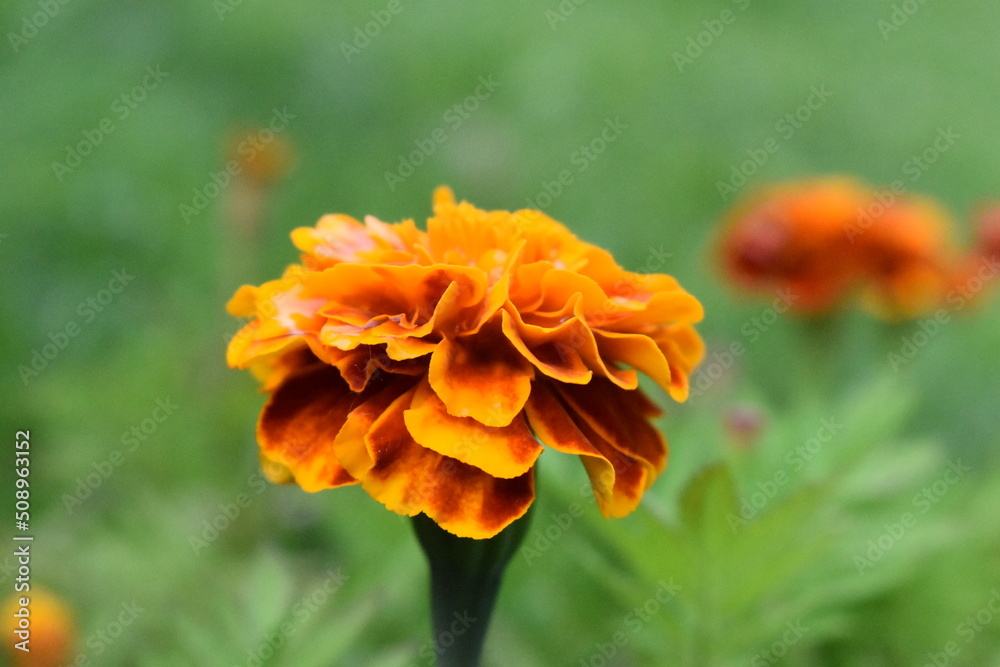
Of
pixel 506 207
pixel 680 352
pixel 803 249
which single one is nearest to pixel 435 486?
pixel 680 352

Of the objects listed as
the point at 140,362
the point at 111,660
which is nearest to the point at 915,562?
the point at 111,660

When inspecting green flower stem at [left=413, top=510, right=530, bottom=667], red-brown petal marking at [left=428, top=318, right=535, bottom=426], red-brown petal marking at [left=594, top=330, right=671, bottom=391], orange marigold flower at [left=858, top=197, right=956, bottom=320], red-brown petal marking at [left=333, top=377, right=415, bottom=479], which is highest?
orange marigold flower at [left=858, top=197, right=956, bottom=320]

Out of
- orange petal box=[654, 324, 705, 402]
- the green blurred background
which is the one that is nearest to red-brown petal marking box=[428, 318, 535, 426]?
orange petal box=[654, 324, 705, 402]

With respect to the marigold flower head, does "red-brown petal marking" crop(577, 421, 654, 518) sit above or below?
below

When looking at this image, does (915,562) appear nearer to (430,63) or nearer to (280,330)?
(280,330)

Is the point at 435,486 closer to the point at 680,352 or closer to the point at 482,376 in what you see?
the point at 482,376

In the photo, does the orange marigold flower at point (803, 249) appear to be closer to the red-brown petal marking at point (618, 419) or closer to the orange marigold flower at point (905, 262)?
the orange marigold flower at point (905, 262)

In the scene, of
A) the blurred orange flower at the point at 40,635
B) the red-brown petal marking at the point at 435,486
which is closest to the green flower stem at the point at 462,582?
the red-brown petal marking at the point at 435,486

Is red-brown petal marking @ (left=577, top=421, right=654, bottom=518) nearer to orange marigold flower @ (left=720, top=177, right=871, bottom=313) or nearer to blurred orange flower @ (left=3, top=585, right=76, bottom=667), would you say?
blurred orange flower @ (left=3, top=585, right=76, bottom=667)
